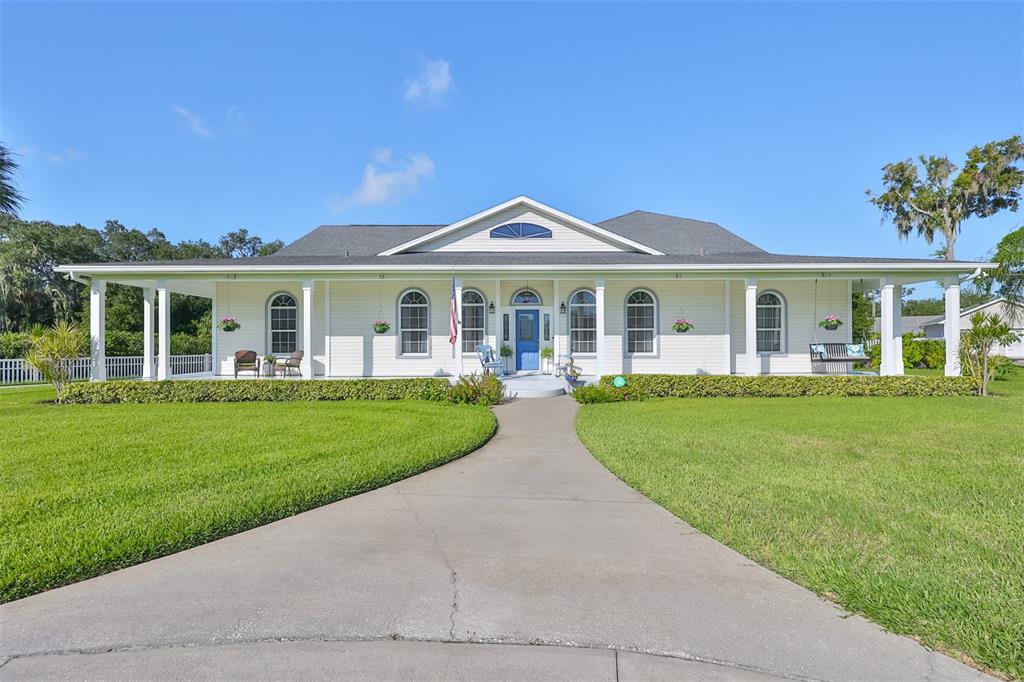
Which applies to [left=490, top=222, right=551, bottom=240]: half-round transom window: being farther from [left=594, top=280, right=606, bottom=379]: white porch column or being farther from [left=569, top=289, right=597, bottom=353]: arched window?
[left=594, top=280, right=606, bottom=379]: white porch column

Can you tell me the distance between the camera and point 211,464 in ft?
19.7

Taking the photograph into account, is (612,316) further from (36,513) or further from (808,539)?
(36,513)

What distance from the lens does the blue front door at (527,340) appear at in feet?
54.4

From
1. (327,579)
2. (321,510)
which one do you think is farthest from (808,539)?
(321,510)

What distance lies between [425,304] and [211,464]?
35.8 ft

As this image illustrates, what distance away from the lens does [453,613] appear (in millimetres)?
2857

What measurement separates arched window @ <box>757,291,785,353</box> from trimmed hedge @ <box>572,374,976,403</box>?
11.9 ft

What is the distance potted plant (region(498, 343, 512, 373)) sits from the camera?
15898mm

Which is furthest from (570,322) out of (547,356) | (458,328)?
(458,328)

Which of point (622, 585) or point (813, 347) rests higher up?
point (813, 347)

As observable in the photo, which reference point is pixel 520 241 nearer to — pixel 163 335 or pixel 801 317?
pixel 801 317

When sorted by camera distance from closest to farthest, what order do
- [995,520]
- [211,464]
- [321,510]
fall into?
[995,520]
[321,510]
[211,464]

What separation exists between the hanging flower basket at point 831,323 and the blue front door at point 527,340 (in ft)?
28.5

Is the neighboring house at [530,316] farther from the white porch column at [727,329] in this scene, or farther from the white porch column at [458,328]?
the white porch column at [458,328]
